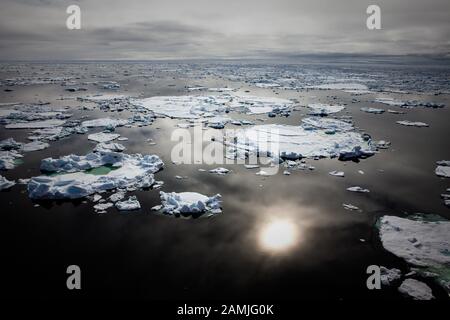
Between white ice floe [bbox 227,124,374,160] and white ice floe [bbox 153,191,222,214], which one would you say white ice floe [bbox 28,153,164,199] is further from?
white ice floe [bbox 227,124,374,160]

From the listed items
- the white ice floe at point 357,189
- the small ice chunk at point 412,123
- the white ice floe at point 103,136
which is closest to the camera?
the white ice floe at point 357,189

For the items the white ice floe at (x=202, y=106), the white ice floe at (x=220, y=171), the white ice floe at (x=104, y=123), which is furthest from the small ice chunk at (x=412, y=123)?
the white ice floe at (x=104, y=123)

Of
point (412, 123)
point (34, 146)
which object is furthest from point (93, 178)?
point (412, 123)

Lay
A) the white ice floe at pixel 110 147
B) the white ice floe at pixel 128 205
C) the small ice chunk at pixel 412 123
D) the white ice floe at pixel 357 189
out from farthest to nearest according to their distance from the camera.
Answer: the small ice chunk at pixel 412 123
the white ice floe at pixel 110 147
the white ice floe at pixel 357 189
the white ice floe at pixel 128 205

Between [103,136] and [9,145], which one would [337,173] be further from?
[9,145]

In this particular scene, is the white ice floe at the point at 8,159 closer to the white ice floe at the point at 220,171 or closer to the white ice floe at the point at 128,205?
the white ice floe at the point at 128,205
